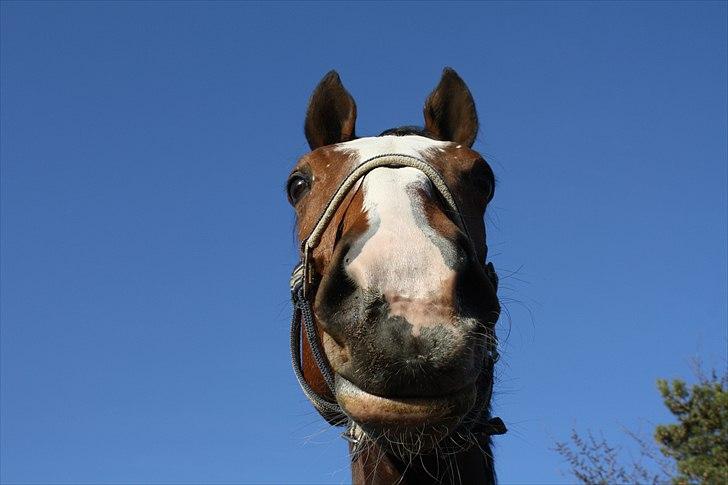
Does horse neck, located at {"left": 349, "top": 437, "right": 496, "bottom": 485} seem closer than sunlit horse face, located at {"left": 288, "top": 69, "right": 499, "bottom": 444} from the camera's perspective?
No

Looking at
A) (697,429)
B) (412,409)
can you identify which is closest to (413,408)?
(412,409)

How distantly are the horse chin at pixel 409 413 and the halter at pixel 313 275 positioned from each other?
24.7 inches

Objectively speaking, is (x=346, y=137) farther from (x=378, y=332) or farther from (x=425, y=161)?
(x=378, y=332)

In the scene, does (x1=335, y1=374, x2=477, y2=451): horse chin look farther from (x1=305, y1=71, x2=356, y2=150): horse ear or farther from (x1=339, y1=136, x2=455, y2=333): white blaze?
(x1=305, y1=71, x2=356, y2=150): horse ear

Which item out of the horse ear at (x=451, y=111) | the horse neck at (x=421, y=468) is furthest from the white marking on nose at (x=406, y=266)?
the horse ear at (x=451, y=111)

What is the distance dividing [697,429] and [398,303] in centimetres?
1053

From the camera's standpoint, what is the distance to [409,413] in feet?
9.24

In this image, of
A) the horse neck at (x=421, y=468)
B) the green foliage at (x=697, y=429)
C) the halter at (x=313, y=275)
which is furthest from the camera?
the green foliage at (x=697, y=429)

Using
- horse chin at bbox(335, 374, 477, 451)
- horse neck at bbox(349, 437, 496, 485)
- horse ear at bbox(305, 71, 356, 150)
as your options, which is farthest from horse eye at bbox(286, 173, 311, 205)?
horse chin at bbox(335, 374, 477, 451)

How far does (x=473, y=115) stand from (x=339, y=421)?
266 centimetres

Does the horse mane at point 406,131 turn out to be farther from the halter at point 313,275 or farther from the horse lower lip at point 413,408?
the horse lower lip at point 413,408

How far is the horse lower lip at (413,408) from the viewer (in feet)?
9.21

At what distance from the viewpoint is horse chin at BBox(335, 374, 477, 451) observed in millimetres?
2811

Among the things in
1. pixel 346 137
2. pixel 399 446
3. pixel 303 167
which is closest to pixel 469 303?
pixel 399 446
